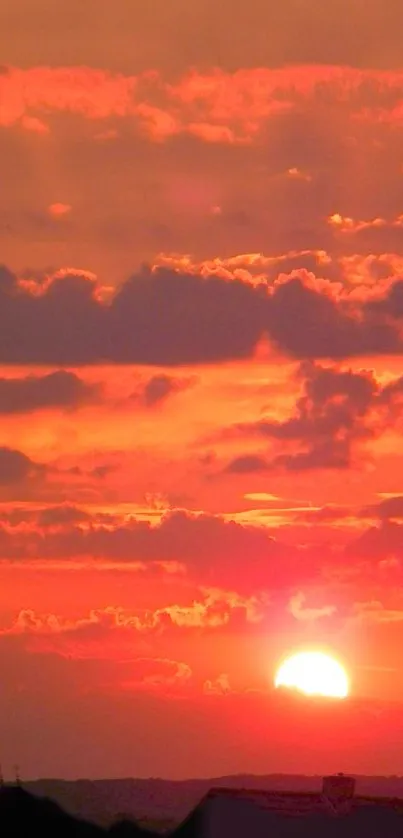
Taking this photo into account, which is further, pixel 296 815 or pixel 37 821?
pixel 37 821

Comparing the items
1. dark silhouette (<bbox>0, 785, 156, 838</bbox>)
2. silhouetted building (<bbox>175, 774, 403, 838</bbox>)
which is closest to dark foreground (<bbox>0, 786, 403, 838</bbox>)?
silhouetted building (<bbox>175, 774, 403, 838</bbox>)

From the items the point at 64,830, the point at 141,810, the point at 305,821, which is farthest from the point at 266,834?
the point at 141,810

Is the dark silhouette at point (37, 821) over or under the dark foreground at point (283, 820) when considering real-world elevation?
over

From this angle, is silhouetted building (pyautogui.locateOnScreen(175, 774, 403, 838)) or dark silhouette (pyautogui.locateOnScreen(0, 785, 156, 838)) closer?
silhouetted building (pyautogui.locateOnScreen(175, 774, 403, 838))

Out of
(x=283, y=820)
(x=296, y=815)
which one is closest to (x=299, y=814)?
(x=296, y=815)

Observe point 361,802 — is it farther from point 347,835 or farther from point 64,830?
point 64,830

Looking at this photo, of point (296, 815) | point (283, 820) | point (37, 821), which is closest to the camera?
point (283, 820)

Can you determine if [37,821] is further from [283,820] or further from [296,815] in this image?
[296,815]

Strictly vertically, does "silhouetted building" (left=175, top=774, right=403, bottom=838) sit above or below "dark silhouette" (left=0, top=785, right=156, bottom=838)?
below

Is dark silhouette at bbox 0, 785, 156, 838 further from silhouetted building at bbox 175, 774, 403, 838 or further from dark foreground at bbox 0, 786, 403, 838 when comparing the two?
silhouetted building at bbox 175, 774, 403, 838

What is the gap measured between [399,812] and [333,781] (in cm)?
403

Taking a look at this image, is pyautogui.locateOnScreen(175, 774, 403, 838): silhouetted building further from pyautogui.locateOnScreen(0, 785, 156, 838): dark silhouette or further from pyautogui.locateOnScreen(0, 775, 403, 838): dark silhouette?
pyautogui.locateOnScreen(0, 785, 156, 838): dark silhouette

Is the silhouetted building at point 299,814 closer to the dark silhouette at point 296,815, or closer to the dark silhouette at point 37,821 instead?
the dark silhouette at point 296,815

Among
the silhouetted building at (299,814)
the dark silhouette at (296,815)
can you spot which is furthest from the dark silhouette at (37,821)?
the silhouetted building at (299,814)
